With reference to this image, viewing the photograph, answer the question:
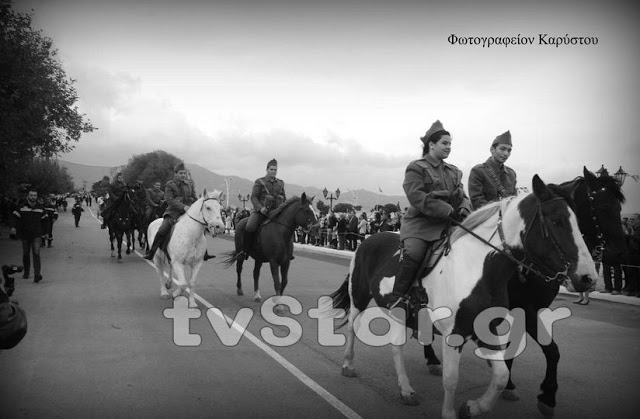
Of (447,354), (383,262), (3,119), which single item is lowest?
(447,354)

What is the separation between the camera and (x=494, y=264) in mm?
4238

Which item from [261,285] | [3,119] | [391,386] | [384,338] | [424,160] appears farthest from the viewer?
[3,119]

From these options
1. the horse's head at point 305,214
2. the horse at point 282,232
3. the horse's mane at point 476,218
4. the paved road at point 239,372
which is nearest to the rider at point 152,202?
the paved road at point 239,372

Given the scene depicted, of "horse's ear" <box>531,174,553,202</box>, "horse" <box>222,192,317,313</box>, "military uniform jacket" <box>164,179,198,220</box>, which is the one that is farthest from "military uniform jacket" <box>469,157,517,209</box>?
"military uniform jacket" <box>164,179,198,220</box>

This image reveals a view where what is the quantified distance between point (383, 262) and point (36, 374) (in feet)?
13.4

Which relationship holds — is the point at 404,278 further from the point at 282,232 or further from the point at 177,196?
the point at 177,196

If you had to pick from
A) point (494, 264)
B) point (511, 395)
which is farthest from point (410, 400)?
point (494, 264)

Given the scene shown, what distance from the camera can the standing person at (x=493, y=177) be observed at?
5719mm

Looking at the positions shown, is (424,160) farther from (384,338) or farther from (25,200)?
(25,200)

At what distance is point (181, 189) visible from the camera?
11.1 meters

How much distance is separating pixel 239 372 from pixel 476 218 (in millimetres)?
3218

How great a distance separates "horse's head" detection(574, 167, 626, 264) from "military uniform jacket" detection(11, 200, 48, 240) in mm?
12232

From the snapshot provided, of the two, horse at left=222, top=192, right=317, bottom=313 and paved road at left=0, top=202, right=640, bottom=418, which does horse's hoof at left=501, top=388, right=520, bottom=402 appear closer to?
paved road at left=0, top=202, right=640, bottom=418

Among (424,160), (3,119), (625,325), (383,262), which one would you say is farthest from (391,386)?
(3,119)
